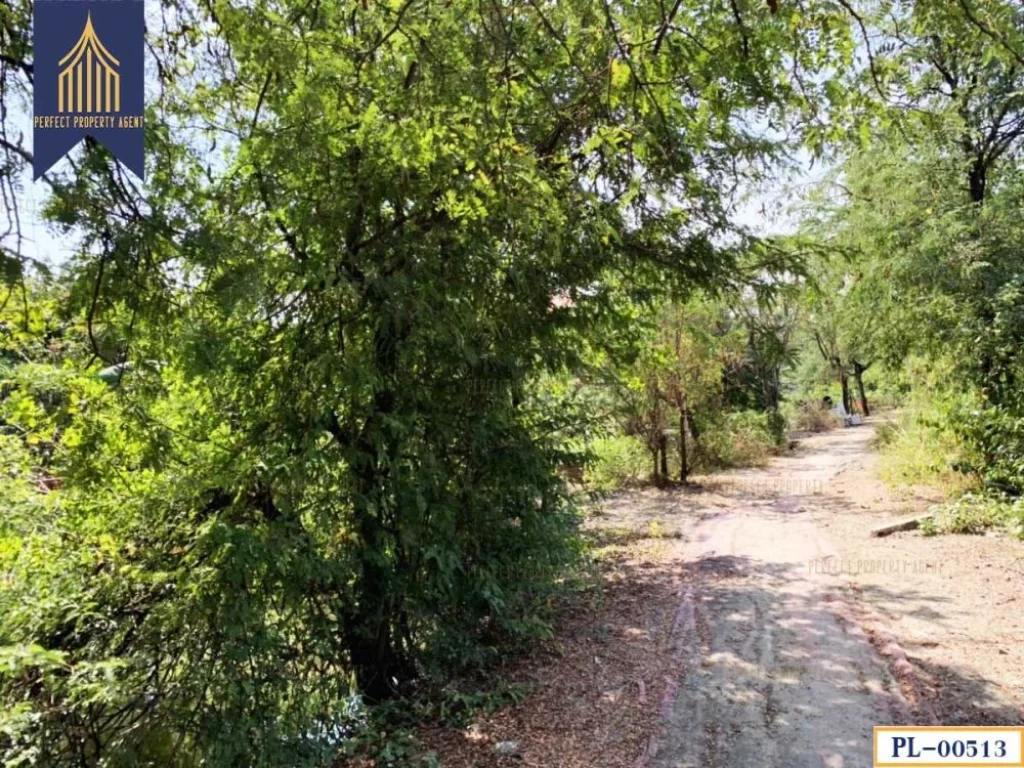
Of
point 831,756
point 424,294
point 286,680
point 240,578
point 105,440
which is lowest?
point 831,756

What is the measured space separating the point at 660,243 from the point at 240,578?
11.5 ft

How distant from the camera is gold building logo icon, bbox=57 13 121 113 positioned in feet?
8.64

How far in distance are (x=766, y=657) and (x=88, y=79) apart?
4952mm

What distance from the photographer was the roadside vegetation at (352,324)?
8.30 ft

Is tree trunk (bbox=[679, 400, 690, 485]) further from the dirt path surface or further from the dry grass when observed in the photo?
the dry grass

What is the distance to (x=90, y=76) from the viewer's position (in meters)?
2.68

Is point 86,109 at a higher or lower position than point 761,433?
higher

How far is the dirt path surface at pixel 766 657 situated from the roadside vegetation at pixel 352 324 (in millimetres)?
506

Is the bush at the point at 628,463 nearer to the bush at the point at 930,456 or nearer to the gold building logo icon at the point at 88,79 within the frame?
the bush at the point at 930,456

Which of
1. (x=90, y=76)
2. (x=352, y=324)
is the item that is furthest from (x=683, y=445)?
(x=90, y=76)

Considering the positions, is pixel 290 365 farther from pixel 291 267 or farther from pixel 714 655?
pixel 714 655

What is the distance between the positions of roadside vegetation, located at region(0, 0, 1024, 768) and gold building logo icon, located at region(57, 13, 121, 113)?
18 cm

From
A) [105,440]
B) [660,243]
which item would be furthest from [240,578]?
[660,243]

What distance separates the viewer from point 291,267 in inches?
129
